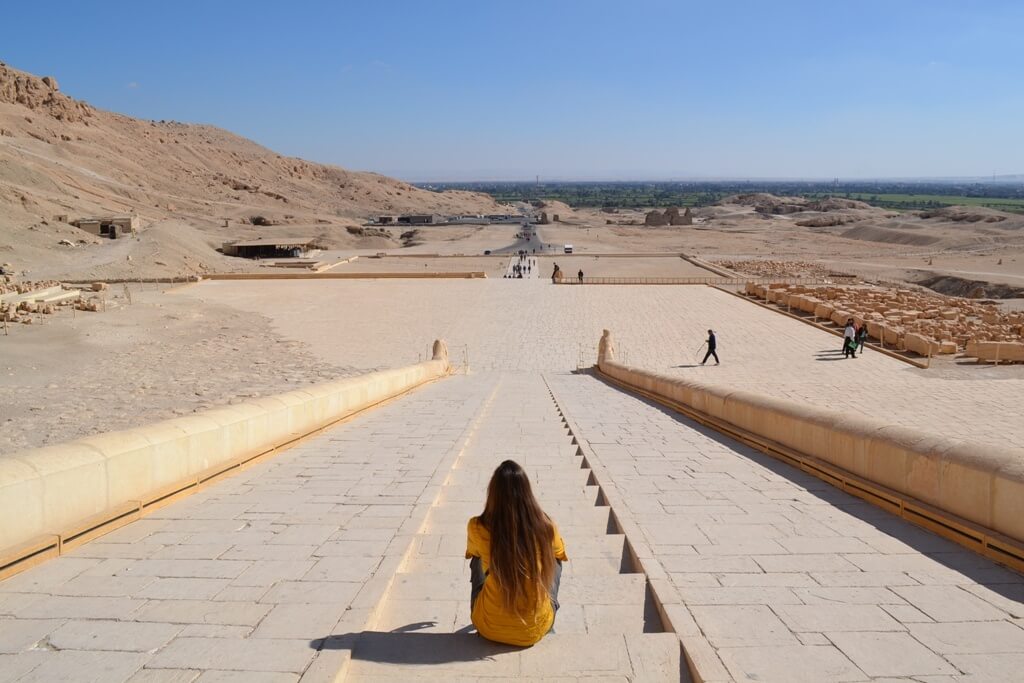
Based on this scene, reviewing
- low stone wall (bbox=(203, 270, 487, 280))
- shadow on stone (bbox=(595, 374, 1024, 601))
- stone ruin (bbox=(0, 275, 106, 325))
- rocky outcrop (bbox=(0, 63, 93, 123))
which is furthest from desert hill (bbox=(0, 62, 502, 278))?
shadow on stone (bbox=(595, 374, 1024, 601))

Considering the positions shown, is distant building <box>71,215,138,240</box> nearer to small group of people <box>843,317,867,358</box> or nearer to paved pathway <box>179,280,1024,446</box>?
paved pathway <box>179,280,1024,446</box>

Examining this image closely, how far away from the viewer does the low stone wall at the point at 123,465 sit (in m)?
4.02

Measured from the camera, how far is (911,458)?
4781 mm

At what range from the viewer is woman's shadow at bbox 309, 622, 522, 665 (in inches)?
116

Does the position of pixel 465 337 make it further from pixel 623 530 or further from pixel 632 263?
pixel 632 263

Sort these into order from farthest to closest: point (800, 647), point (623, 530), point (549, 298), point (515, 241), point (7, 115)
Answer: point (7, 115)
point (515, 241)
point (549, 298)
point (623, 530)
point (800, 647)

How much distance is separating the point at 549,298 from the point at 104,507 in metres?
27.4

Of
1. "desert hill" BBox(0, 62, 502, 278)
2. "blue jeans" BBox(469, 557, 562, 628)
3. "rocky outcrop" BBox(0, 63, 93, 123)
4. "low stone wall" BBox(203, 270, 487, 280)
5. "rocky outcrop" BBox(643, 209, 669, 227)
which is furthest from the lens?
"rocky outcrop" BBox(643, 209, 669, 227)

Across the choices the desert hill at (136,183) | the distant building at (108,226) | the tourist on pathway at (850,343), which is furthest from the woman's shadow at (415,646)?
the distant building at (108,226)

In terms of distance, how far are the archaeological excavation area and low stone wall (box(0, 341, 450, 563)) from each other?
16 mm

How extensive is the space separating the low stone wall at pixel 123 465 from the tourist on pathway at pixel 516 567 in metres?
2.46

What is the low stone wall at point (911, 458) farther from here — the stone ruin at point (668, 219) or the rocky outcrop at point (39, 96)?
the rocky outcrop at point (39, 96)

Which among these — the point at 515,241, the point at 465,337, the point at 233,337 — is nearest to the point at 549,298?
the point at 465,337

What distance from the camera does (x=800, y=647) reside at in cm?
300
